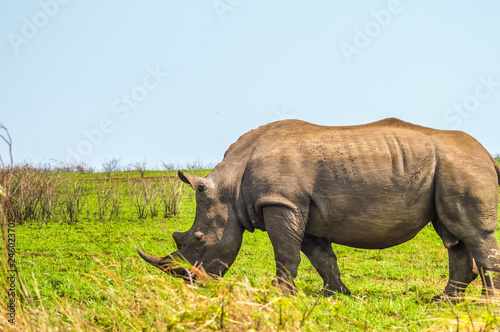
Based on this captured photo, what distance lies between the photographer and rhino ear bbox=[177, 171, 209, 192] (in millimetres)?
6207

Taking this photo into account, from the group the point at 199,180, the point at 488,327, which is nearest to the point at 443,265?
the point at 199,180

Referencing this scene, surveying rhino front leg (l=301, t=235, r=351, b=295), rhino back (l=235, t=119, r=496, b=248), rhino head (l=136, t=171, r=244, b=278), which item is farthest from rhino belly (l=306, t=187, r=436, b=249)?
rhino head (l=136, t=171, r=244, b=278)

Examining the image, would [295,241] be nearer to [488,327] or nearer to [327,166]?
[327,166]

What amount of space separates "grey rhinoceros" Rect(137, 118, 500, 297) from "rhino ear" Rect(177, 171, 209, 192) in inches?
0.6

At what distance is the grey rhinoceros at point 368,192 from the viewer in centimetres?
578

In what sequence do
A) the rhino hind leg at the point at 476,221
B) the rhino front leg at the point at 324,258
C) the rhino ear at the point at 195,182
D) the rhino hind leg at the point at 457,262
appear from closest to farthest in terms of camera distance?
the rhino hind leg at the point at 476,221 < the rhino hind leg at the point at 457,262 < the rhino ear at the point at 195,182 < the rhino front leg at the point at 324,258

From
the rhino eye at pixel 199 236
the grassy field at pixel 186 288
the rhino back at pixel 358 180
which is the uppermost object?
the rhino back at pixel 358 180

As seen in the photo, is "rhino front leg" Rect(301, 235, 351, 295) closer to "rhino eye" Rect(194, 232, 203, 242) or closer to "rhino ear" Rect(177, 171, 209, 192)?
"rhino eye" Rect(194, 232, 203, 242)

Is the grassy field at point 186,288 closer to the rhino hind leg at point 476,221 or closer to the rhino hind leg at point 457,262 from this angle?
the rhino hind leg at point 457,262

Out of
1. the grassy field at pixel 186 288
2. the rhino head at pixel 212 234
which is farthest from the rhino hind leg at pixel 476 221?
the rhino head at pixel 212 234

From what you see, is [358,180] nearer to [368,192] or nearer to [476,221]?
[368,192]

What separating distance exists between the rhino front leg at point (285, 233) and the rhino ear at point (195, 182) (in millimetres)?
857

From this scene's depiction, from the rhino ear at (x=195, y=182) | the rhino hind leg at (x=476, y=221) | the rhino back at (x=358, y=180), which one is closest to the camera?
the rhino hind leg at (x=476, y=221)

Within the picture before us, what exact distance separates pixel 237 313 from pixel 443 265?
25.4 feet
